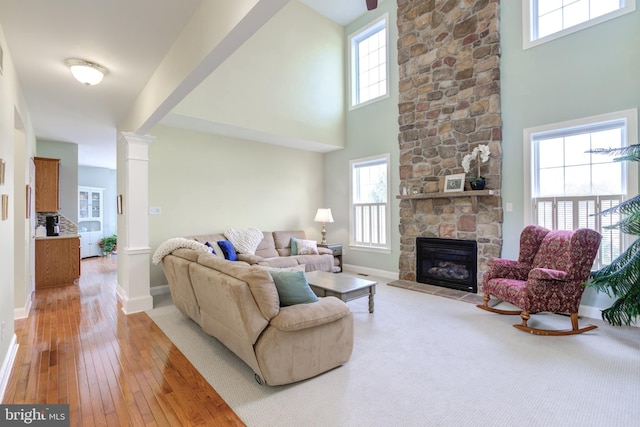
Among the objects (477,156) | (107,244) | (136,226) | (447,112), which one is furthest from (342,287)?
(107,244)

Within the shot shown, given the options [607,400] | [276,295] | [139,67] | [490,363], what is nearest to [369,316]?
[490,363]

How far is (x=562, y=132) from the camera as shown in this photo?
12.7 feet

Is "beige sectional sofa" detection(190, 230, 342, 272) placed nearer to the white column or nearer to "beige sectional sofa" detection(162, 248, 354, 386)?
the white column

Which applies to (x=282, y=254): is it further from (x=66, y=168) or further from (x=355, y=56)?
(x=66, y=168)

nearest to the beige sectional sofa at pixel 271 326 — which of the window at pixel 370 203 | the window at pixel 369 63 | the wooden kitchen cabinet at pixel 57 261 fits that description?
the window at pixel 370 203

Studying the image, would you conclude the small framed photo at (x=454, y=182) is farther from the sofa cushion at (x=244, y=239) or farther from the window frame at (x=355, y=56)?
the sofa cushion at (x=244, y=239)

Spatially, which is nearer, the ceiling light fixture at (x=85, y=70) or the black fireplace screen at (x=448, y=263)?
the ceiling light fixture at (x=85, y=70)

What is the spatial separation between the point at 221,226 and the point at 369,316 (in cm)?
308

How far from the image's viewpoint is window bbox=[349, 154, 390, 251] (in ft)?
19.5

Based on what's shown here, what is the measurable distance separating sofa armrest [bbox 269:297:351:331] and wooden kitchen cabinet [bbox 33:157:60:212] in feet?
19.0

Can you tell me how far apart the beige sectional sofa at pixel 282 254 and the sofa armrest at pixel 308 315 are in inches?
98.2

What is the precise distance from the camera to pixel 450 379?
91.0 inches

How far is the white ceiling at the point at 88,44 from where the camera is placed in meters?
2.05

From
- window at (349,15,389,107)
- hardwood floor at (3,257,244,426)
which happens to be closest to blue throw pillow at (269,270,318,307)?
hardwood floor at (3,257,244,426)
